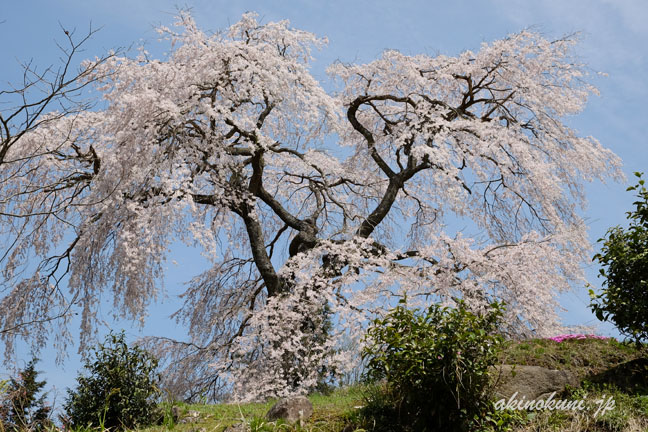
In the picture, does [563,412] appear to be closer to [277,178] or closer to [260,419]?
[260,419]

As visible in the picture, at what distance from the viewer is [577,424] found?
6168mm

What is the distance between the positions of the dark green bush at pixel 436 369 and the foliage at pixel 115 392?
2.76 m

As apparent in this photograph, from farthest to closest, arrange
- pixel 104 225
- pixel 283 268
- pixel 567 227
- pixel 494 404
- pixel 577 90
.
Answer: pixel 577 90 → pixel 567 227 → pixel 283 268 → pixel 104 225 → pixel 494 404

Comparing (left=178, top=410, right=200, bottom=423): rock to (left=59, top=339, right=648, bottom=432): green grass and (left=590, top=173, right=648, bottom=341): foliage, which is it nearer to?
(left=59, top=339, right=648, bottom=432): green grass

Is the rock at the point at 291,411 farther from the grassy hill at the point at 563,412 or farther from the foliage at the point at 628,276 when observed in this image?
the foliage at the point at 628,276

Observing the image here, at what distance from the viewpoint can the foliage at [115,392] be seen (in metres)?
6.98

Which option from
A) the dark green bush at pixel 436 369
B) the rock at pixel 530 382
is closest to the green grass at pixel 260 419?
the dark green bush at pixel 436 369

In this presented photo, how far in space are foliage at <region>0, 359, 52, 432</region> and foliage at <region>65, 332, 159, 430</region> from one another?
0.40 meters

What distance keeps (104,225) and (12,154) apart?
2992 mm

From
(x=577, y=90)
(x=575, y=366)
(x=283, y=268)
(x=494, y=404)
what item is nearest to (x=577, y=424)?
(x=494, y=404)

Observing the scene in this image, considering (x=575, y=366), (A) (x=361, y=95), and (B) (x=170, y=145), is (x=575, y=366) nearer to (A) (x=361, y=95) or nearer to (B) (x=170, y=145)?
(B) (x=170, y=145)

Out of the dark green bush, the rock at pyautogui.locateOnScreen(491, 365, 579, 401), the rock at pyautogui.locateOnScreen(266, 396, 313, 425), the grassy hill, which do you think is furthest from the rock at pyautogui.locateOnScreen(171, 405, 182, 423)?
the rock at pyautogui.locateOnScreen(491, 365, 579, 401)

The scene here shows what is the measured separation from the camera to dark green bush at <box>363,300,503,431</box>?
577 cm

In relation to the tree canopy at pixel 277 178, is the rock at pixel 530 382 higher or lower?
lower
